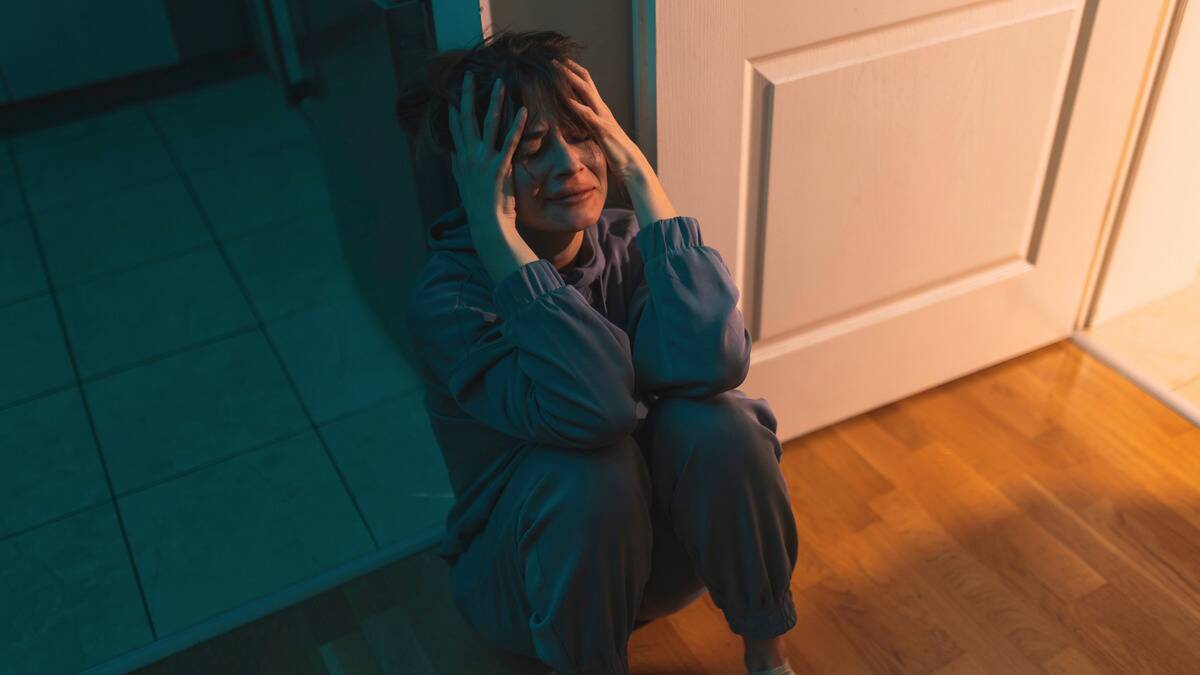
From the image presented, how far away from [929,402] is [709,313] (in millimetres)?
869

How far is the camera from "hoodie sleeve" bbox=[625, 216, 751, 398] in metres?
1.28

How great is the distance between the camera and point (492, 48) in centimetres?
125

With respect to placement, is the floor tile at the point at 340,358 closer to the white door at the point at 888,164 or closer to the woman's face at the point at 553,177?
the white door at the point at 888,164

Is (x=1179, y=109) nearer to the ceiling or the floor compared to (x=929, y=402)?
nearer to the ceiling

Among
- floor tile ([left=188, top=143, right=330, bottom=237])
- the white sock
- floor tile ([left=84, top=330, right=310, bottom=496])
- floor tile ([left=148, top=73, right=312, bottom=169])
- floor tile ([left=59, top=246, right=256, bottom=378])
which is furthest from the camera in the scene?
floor tile ([left=148, top=73, right=312, bottom=169])

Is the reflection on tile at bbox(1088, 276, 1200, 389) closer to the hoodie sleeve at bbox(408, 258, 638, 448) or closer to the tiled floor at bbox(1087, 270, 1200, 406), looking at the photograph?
the tiled floor at bbox(1087, 270, 1200, 406)

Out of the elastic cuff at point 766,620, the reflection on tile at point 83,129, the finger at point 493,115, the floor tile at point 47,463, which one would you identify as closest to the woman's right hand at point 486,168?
the finger at point 493,115

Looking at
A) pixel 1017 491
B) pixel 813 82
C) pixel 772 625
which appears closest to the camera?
pixel 772 625

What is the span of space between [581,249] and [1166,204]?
4.05ft

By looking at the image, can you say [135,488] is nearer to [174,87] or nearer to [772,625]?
[772,625]

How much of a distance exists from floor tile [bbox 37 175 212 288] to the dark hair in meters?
1.45

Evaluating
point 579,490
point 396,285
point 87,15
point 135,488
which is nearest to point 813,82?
point 579,490

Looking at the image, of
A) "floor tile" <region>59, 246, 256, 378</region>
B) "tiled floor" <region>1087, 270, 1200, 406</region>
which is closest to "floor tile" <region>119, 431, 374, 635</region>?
"floor tile" <region>59, 246, 256, 378</region>

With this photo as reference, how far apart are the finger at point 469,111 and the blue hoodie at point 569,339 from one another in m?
0.14
